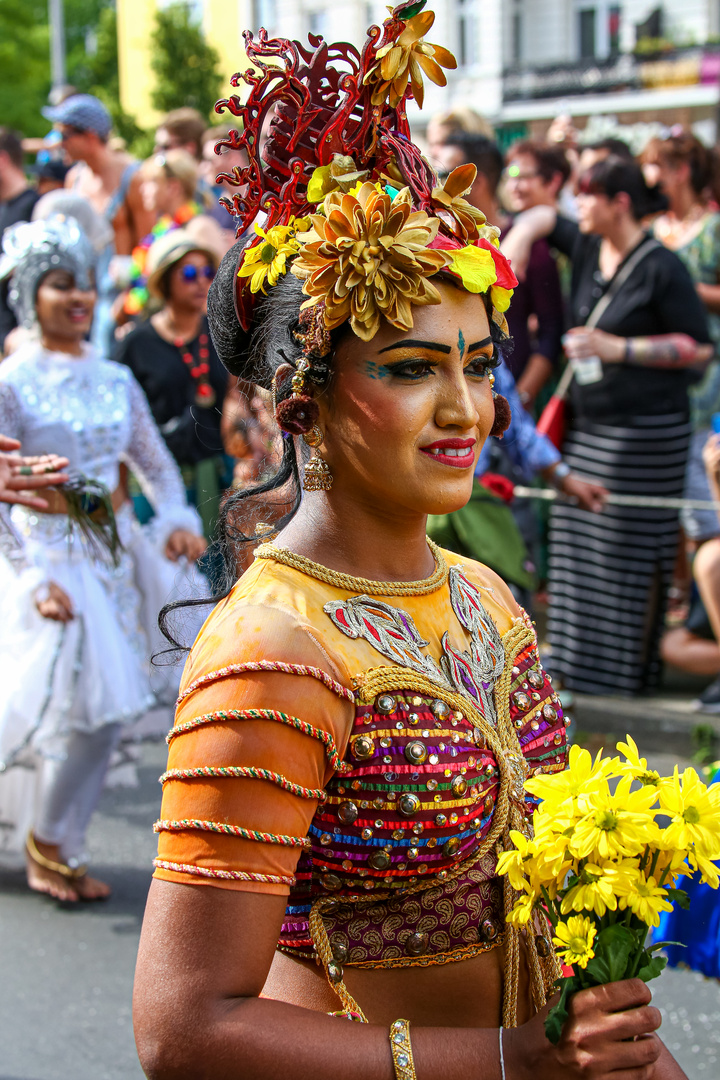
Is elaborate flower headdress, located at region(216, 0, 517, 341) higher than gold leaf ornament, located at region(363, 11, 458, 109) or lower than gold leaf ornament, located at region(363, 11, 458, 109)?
lower

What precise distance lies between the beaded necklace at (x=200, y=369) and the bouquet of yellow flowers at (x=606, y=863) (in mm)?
4794

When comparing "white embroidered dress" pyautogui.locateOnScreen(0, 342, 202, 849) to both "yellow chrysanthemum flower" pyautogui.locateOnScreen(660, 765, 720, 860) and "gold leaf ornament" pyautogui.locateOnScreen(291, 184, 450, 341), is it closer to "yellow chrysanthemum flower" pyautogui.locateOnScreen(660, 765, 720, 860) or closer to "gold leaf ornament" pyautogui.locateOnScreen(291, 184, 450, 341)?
"gold leaf ornament" pyautogui.locateOnScreen(291, 184, 450, 341)

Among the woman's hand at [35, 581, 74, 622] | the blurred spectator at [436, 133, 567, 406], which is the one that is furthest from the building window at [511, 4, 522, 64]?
the woman's hand at [35, 581, 74, 622]

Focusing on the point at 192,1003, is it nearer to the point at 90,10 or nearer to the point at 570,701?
the point at 570,701

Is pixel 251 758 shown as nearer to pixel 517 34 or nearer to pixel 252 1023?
pixel 252 1023

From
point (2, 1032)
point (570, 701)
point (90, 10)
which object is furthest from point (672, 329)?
point (90, 10)

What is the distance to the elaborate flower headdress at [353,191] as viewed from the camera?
5.53ft

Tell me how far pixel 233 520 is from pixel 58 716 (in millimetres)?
2623

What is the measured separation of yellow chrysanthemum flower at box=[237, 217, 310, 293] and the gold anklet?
10.4 ft

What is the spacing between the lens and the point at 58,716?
4434 mm

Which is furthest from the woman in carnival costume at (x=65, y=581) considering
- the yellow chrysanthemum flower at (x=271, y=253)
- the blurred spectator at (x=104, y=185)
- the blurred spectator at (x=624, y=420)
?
the blurred spectator at (x=104, y=185)

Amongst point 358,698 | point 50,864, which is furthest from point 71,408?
point 358,698

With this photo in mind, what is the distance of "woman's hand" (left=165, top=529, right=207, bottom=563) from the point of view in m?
4.62

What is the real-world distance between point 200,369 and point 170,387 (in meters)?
0.19
